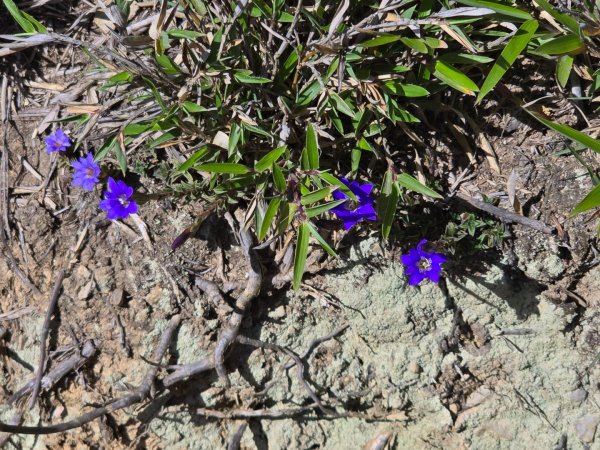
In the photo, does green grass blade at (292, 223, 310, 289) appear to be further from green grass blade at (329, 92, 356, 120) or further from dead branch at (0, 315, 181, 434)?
dead branch at (0, 315, 181, 434)

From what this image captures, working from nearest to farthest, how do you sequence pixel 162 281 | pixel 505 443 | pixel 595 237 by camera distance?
pixel 595 237 → pixel 162 281 → pixel 505 443

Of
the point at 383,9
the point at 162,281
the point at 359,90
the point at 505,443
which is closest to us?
the point at 383,9

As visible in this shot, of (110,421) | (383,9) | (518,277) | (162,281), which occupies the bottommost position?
(110,421)

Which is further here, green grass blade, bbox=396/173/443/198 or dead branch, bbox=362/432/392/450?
dead branch, bbox=362/432/392/450

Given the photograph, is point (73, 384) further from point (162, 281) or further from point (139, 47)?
point (139, 47)

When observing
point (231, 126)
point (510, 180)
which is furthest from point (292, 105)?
point (510, 180)

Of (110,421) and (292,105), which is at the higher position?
(292,105)

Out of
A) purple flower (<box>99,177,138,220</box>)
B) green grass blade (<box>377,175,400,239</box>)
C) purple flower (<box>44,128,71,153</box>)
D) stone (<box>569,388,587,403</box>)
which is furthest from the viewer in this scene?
stone (<box>569,388,587,403</box>)

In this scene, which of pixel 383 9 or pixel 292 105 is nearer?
pixel 383 9

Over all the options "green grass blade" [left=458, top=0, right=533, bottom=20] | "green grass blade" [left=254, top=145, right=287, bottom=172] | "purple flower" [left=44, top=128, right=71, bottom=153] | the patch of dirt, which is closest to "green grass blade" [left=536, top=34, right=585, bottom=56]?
"green grass blade" [left=458, top=0, right=533, bottom=20]
